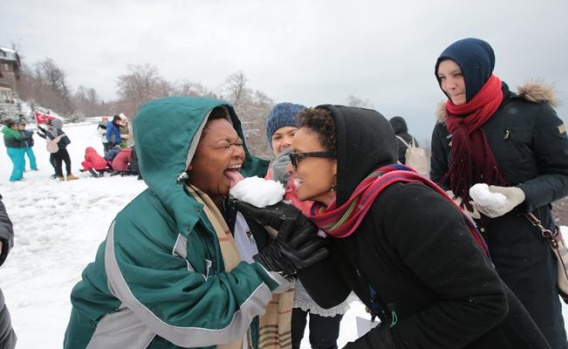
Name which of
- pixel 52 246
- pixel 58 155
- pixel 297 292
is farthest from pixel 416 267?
pixel 58 155

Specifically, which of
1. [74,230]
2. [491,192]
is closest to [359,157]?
[491,192]

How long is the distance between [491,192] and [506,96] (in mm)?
727

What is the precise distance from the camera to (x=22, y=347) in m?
3.05

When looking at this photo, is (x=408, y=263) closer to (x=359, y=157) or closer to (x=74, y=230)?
(x=359, y=157)

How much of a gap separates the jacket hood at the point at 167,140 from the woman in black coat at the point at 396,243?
48 centimetres

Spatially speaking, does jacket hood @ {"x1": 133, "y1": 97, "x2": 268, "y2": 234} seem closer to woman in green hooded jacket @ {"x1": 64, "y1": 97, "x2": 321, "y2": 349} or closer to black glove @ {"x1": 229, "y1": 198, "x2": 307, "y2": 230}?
woman in green hooded jacket @ {"x1": 64, "y1": 97, "x2": 321, "y2": 349}

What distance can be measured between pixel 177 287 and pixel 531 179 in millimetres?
2244

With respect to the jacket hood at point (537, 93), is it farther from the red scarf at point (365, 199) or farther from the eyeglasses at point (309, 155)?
the eyeglasses at point (309, 155)

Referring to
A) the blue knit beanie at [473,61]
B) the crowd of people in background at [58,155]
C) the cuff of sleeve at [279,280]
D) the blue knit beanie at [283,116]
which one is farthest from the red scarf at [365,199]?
the crowd of people in background at [58,155]

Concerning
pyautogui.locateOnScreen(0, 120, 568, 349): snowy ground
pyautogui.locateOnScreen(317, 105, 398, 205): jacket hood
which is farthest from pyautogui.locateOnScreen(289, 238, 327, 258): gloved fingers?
pyautogui.locateOnScreen(0, 120, 568, 349): snowy ground

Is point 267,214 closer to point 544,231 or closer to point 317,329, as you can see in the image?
point 317,329

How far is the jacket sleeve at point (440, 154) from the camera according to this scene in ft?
8.21

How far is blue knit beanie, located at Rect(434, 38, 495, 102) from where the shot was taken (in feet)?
6.83

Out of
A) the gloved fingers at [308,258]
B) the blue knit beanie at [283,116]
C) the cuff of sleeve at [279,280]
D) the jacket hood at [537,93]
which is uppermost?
the jacket hood at [537,93]
